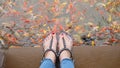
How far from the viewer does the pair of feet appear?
77.1 inches

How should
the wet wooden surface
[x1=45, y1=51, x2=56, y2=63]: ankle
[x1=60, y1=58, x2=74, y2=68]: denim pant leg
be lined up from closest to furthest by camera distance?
[x1=60, y1=58, x2=74, y2=68]: denim pant leg, [x1=45, y1=51, x2=56, y2=63]: ankle, the wet wooden surface

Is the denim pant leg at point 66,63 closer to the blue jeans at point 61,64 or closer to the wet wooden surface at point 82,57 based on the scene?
Answer: the blue jeans at point 61,64

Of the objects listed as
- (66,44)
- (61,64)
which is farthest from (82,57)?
(61,64)

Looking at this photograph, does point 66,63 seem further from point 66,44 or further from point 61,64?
point 66,44

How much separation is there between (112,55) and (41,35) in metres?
0.70

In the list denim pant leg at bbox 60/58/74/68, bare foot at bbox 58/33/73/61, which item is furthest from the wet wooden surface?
denim pant leg at bbox 60/58/74/68

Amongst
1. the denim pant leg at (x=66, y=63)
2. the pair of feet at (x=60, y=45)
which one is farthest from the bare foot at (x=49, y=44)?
the denim pant leg at (x=66, y=63)

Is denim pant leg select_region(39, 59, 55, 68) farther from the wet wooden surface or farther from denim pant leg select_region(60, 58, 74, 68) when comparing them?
the wet wooden surface

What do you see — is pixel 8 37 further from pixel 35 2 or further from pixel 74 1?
pixel 74 1

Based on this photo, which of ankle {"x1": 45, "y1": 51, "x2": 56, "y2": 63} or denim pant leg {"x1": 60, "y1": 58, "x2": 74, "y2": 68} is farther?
ankle {"x1": 45, "y1": 51, "x2": 56, "y2": 63}

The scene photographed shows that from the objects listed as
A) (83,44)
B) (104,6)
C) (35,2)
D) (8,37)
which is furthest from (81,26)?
(8,37)

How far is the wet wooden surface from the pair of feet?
0.25ft

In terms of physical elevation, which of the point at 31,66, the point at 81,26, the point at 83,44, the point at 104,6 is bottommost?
the point at 31,66

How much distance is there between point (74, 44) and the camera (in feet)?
7.50
